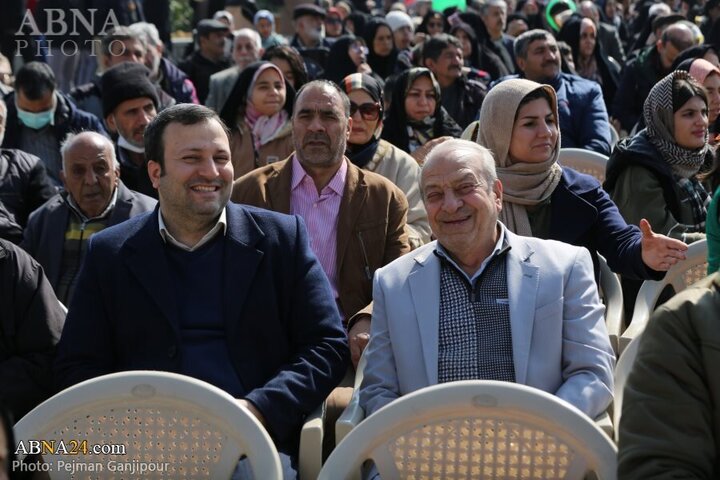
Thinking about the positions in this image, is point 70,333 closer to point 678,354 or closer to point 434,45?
point 678,354

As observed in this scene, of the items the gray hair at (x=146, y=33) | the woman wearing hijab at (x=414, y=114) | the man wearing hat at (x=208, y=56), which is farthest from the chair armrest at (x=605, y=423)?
the man wearing hat at (x=208, y=56)

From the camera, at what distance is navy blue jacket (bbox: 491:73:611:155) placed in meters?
7.36

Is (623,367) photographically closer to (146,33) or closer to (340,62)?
(146,33)

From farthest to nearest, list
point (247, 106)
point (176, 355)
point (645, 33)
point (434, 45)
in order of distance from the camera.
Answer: point (645, 33)
point (434, 45)
point (247, 106)
point (176, 355)

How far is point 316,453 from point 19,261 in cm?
127

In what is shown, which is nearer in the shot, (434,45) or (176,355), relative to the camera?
(176,355)

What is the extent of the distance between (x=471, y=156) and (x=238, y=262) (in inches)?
35.1

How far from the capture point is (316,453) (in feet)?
11.4

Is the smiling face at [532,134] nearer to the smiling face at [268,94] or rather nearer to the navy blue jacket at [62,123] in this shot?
the smiling face at [268,94]

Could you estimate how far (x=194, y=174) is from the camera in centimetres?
388

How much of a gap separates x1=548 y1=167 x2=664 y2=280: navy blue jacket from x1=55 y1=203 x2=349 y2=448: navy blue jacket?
124 cm

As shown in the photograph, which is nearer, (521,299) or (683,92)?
→ (521,299)

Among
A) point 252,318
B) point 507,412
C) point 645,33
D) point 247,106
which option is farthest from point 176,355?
point 645,33

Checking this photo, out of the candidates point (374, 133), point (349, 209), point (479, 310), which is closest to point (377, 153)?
point (374, 133)
